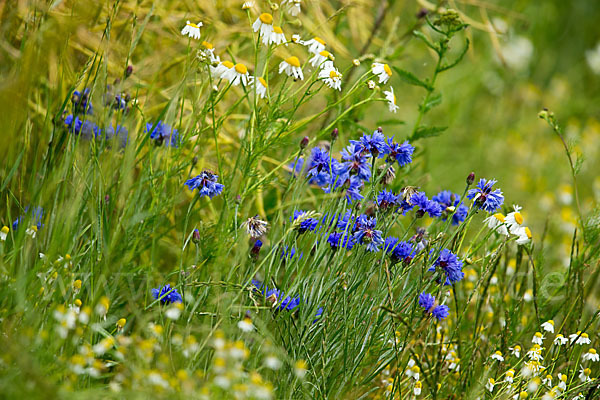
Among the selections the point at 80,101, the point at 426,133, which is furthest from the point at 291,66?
→ the point at 426,133

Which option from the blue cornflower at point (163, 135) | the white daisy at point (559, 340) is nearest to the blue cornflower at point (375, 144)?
the blue cornflower at point (163, 135)

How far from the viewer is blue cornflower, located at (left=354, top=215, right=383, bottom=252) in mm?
1559

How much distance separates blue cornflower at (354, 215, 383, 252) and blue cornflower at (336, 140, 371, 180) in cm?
12

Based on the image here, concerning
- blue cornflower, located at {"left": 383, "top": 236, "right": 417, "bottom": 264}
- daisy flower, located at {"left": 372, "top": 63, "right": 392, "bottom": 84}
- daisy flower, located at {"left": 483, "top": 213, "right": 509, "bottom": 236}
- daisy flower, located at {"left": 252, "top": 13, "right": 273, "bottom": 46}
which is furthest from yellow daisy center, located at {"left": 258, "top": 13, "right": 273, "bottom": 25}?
daisy flower, located at {"left": 483, "top": 213, "right": 509, "bottom": 236}

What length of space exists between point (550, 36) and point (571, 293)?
4300mm

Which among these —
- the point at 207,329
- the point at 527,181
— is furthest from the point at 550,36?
the point at 207,329

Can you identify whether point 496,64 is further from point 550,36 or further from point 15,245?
point 15,245

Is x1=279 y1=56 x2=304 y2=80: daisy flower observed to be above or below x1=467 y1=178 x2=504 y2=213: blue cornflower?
above

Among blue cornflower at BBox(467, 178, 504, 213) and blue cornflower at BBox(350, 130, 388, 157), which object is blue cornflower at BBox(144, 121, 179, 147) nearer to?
blue cornflower at BBox(350, 130, 388, 157)

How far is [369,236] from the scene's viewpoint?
1.56 metres

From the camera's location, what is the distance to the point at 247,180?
1876 mm

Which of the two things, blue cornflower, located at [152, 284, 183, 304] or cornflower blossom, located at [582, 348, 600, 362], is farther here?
cornflower blossom, located at [582, 348, 600, 362]

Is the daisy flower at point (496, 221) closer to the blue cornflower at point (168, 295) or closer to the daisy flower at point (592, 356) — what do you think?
the daisy flower at point (592, 356)

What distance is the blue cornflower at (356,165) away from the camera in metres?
1.62
